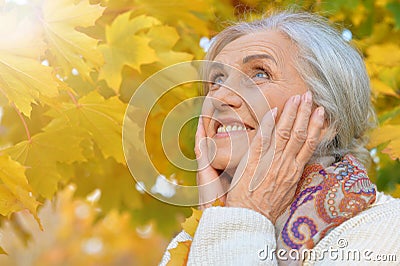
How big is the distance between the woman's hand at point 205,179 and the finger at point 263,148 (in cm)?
12

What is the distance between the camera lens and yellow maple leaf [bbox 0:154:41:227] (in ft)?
4.50

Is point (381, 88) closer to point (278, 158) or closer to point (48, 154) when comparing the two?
point (278, 158)

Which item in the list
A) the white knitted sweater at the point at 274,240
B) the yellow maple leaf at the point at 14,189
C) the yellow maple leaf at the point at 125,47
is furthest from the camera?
the yellow maple leaf at the point at 125,47

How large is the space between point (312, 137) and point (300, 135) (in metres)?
0.03

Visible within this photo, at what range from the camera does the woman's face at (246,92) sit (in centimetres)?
146

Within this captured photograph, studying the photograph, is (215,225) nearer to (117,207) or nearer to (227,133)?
(227,133)

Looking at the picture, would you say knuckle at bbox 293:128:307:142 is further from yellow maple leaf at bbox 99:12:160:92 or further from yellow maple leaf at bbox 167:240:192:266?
yellow maple leaf at bbox 99:12:160:92

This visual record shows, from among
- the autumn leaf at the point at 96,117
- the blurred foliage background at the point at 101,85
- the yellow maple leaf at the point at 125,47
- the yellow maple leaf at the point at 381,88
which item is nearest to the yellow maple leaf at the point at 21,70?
the blurred foliage background at the point at 101,85

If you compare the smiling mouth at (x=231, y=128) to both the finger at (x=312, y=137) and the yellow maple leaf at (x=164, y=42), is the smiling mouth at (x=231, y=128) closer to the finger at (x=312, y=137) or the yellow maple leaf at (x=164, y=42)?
the finger at (x=312, y=137)

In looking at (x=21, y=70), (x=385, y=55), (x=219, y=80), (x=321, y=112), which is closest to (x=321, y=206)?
(x=321, y=112)

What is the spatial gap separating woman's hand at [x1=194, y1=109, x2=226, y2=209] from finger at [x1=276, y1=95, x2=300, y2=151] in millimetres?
184

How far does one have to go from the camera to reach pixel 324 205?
4.36 feet

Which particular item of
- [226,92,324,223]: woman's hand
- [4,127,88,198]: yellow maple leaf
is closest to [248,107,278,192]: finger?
[226,92,324,223]: woman's hand

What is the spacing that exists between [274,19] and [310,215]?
543 mm
